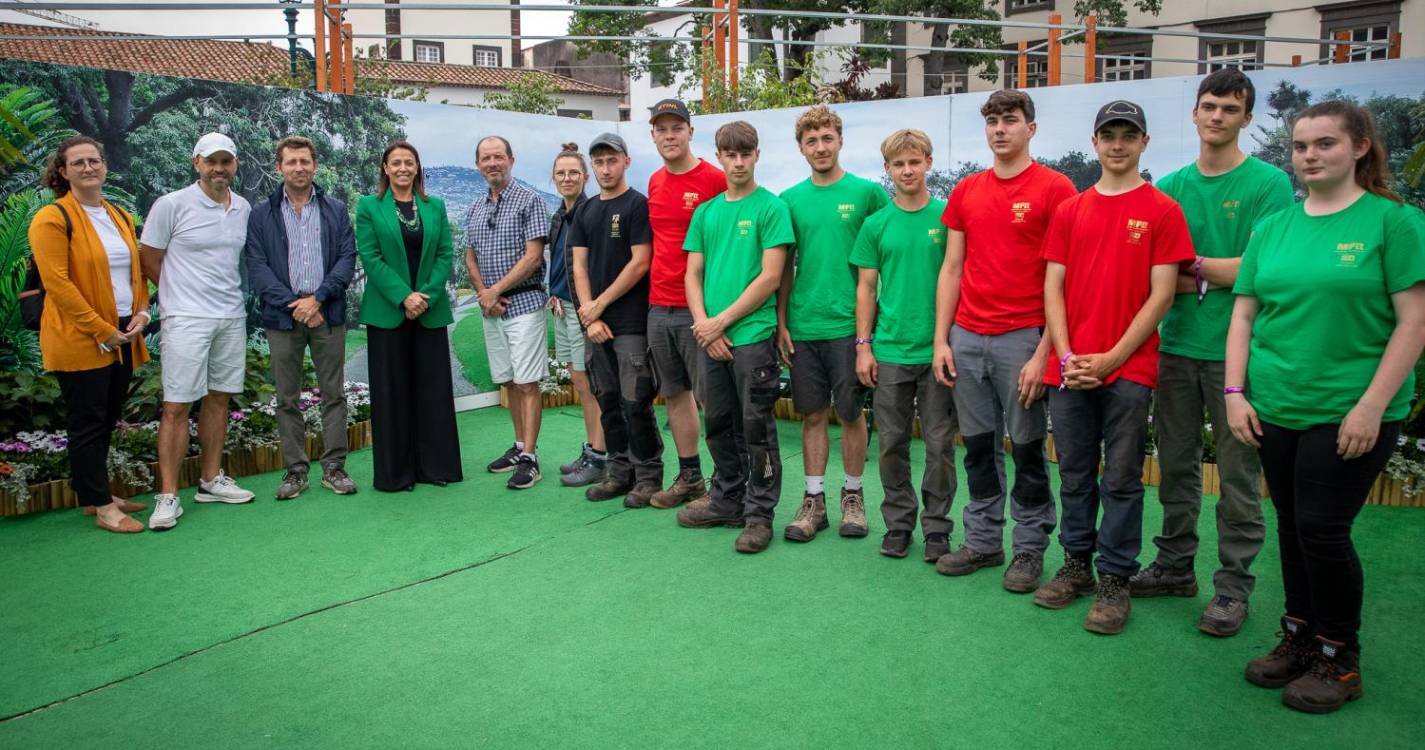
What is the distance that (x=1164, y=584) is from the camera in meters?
4.06

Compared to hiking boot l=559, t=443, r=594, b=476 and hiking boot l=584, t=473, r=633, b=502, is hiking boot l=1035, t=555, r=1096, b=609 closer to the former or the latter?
hiking boot l=584, t=473, r=633, b=502

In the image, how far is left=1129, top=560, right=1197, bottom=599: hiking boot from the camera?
160 inches

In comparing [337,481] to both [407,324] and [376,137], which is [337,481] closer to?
[407,324]

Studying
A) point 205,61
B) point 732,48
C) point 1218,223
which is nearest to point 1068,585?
point 1218,223

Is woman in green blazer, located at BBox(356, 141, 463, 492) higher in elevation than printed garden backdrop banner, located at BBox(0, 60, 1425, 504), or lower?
lower

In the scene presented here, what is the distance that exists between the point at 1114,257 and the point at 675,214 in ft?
7.45

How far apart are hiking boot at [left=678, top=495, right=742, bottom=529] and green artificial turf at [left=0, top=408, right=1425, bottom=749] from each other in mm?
97

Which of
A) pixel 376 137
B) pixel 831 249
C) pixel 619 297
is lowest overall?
pixel 619 297

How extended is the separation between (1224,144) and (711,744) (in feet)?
8.72

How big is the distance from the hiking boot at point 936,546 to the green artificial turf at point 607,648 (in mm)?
53

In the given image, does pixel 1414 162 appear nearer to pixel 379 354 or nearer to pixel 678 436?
pixel 678 436

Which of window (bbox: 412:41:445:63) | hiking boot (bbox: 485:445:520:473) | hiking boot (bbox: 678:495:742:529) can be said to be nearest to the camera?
hiking boot (bbox: 678:495:742:529)

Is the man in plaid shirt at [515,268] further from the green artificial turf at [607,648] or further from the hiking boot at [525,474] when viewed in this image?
→ the green artificial turf at [607,648]

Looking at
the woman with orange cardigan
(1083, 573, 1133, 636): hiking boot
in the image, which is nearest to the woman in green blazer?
the woman with orange cardigan
